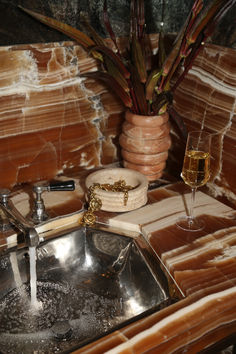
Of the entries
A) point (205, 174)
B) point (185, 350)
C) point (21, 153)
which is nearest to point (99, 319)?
point (185, 350)

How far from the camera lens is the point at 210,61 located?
55.8 inches

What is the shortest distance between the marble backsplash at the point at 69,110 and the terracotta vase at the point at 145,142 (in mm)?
143

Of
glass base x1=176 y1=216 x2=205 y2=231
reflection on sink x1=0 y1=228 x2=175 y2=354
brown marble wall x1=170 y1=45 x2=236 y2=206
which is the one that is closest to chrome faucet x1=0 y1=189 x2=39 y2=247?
reflection on sink x1=0 y1=228 x2=175 y2=354

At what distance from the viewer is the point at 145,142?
1.47 m

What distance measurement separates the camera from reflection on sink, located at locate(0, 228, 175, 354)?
1095mm

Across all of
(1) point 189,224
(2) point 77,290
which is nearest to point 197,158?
(1) point 189,224

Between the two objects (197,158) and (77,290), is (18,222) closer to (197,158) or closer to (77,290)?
(77,290)

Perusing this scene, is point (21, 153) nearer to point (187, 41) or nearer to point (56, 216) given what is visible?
point (56, 216)

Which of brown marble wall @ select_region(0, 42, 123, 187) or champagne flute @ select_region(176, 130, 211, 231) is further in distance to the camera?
brown marble wall @ select_region(0, 42, 123, 187)

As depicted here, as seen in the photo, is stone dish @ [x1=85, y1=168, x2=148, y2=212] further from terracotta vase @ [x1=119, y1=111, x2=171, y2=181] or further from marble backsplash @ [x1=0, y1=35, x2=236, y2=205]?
Result: marble backsplash @ [x1=0, y1=35, x2=236, y2=205]

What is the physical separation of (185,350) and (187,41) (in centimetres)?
89

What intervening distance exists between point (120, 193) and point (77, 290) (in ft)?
1.02

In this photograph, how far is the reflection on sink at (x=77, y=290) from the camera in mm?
1095

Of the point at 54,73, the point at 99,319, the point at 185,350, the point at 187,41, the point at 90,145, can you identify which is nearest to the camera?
the point at 185,350
